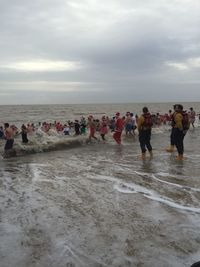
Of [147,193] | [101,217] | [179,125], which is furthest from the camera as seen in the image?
[179,125]

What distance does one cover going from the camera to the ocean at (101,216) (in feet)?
15.2

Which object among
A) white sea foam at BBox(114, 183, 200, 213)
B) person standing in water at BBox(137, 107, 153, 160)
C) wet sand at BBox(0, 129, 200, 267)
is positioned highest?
person standing in water at BBox(137, 107, 153, 160)

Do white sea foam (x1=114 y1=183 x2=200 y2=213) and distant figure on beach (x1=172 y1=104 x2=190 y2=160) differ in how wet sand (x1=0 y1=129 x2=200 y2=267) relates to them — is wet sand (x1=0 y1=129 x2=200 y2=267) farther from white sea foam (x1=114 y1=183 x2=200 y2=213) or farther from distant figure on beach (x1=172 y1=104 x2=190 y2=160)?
distant figure on beach (x1=172 y1=104 x2=190 y2=160)

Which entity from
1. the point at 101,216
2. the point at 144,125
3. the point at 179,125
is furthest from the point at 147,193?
the point at 144,125

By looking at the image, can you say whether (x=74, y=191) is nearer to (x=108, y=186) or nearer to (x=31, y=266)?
(x=108, y=186)

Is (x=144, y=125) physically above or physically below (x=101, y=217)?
above

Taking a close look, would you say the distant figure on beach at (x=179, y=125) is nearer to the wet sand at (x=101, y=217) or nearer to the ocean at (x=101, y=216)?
the ocean at (x=101, y=216)

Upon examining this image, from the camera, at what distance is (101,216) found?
6105mm

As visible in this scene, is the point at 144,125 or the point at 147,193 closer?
the point at 147,193

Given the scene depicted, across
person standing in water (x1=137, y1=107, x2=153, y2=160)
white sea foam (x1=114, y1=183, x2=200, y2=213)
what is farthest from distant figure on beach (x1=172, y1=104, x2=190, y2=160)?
white sea foam (x1=114, y1=183, x2=200, y2=213)

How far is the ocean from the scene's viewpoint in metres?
4.63

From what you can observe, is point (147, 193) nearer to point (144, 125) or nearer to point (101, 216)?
point (101, 216)

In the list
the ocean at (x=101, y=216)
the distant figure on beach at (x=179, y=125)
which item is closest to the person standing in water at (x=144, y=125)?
the distant figure on beach at (x=179, y=125)

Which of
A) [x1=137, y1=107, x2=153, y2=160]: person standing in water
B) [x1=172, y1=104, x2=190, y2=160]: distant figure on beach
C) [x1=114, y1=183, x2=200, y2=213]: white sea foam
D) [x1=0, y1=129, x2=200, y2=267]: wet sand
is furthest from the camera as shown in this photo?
[x1=137, y1=107, x2=153, y2=160]: person standing in water
